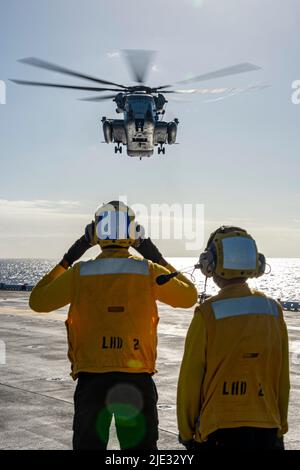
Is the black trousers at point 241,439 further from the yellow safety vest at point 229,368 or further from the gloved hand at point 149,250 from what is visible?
the gloved hand at point 149,250

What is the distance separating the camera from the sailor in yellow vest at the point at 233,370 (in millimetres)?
4035

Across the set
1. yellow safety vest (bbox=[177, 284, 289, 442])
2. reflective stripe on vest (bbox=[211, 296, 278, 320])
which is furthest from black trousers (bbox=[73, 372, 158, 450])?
reflective stripe on vest (bbox=[211, 296, 278, 320])

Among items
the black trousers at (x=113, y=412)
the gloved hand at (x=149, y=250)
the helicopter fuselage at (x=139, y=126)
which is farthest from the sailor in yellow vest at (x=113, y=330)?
the helicopter fuselage at (x=139, y=126)

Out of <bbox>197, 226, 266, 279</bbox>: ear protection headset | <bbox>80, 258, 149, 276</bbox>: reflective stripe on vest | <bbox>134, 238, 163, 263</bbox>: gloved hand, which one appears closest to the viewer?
<bbox>197, 226, 266, 279</bbox>: ear protection headset

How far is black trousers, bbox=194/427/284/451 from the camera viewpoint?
4012mm

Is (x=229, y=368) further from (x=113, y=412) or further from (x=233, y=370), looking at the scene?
(x=113, y=412)

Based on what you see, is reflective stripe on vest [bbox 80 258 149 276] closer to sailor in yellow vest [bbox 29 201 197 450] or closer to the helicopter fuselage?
sailor in yellow vest [bbox 29 201 197 450]

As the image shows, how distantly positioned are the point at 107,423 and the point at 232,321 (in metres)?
1.66

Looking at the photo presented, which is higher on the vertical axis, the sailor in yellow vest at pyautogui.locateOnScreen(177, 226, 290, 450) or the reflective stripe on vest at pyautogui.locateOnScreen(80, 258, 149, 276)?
the reflective stripe on vest at pyautogui.locateOnScreen(80, 258, 149, 276)

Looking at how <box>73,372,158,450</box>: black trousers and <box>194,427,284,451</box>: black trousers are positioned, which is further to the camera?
<box>73,372,158,450</box>: black trousers

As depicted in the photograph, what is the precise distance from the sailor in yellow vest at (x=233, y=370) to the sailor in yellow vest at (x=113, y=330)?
0.90 metres

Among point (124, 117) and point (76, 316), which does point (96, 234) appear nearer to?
point (76, 316)

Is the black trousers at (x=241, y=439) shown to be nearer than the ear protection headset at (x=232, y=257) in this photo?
Yes

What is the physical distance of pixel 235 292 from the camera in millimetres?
4199
